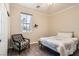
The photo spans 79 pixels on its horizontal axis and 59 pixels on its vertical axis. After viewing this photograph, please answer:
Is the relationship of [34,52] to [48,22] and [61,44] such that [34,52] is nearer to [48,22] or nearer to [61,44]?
[61,44]

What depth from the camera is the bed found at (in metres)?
1.27

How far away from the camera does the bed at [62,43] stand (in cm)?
127

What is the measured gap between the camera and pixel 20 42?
1401mm

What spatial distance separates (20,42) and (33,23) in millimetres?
444

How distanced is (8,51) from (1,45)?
0.17 m

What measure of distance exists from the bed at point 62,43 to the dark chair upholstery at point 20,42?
270 millimetres

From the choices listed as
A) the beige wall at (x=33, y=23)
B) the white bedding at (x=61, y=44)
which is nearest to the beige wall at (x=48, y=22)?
the beige wall at (x=33, y=23)

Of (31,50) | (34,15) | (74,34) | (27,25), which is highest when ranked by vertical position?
(34,15)

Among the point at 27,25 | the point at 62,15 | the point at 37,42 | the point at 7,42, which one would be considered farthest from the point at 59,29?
the point at 7,42

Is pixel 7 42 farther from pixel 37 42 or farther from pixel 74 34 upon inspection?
pixel 74 34

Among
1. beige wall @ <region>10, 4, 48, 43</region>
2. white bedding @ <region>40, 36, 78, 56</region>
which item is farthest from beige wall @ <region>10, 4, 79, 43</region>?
white bedding @ <region>40, 36, 78, 56</region>

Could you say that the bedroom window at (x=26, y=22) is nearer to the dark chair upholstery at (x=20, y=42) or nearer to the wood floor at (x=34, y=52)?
the dark chair upholstery at (x=20, y=42)

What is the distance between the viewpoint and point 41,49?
1.40m

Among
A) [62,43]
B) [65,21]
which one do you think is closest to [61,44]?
[62,43]
